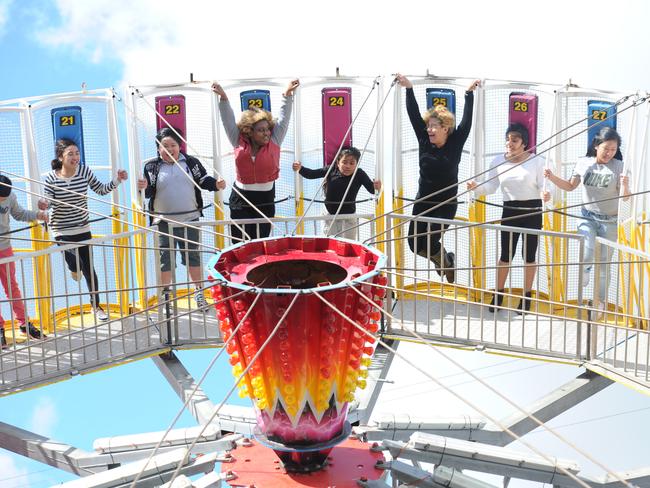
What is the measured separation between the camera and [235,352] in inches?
188

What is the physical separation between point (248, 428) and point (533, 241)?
3.41 metres

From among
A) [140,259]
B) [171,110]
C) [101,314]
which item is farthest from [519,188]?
[101,314]

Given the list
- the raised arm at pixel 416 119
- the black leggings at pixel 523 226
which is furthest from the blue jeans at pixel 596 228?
the raised arm at pixel 416 119

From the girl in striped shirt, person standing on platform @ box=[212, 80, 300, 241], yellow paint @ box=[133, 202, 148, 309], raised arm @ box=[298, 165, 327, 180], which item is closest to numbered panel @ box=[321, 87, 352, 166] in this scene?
raised arm @ box=[298, 165, 327, 180]

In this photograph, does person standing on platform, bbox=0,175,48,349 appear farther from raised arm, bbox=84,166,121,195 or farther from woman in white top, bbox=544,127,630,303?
woman in white top, bbox=544,127,630,303

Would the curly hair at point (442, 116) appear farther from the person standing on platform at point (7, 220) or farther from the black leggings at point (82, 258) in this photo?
the person standing on platform at point (7, 220)

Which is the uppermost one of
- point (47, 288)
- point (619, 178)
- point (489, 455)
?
point (619, 178)

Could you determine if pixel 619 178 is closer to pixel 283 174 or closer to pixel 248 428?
pixel 283 174

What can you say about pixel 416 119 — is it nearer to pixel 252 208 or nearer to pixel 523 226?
pixel 523 226

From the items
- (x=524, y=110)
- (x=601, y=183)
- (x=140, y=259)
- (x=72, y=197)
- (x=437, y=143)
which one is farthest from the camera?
(x=524, y=110)

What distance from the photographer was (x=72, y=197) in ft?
25.0

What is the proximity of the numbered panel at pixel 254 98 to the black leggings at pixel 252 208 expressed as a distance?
3.05 feet

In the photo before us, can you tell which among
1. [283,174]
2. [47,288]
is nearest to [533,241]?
[283,174]

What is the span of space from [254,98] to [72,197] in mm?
2039
